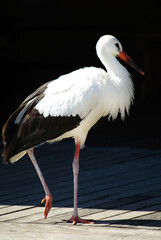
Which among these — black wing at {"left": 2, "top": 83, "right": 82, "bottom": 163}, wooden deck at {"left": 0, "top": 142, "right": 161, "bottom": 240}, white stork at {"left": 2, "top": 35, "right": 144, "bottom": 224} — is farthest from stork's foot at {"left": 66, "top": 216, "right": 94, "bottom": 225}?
black wing at {"left": 2, "top": 83, "right": 82, "bottom": 163}

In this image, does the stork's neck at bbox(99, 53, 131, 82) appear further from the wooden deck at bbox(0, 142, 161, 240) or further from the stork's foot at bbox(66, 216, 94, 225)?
the stork's foot at bbox(66, 216, 94, 225)

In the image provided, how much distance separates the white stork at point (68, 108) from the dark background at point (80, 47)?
3334 mm

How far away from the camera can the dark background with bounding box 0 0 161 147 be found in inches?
421

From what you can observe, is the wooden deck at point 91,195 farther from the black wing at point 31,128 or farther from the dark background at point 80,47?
the dark background at point 80,47

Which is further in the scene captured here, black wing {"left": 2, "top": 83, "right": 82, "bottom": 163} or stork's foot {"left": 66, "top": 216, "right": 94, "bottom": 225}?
black wing {"left": 2, "top": 83, "right": 82, "bottom": 163}

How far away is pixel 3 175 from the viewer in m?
6.70

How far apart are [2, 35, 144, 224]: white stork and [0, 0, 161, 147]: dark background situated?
3334mm

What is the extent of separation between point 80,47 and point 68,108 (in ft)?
39.6

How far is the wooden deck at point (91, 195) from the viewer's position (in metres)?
4.55

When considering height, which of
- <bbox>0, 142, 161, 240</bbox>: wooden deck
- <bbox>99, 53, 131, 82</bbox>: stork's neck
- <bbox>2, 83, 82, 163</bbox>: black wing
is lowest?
<bbox>0, 142, 161, 240</bbox>: wooden deck

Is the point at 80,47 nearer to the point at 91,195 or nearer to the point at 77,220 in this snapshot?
the point at 91,195

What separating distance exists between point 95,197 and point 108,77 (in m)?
1.17

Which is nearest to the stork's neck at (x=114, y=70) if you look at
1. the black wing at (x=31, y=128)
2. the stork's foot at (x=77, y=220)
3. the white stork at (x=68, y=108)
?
the white stork at (x=68, y=108)

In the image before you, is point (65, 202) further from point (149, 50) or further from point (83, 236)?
point (149, 50)
